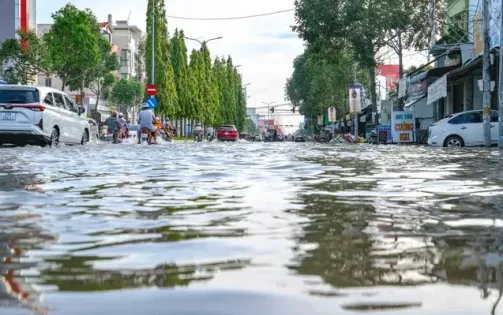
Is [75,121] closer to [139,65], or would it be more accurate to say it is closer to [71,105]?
[71,105]

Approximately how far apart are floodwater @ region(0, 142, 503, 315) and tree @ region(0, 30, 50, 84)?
154 feet

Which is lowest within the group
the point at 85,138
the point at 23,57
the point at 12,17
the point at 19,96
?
the point at 85,138

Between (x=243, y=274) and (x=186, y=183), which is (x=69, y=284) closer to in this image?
(x=243, y=274)

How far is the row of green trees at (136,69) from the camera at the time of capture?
51906mm

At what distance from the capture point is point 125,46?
115312 millimetres

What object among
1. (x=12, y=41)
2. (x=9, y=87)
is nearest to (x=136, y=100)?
(x=12, y=41)

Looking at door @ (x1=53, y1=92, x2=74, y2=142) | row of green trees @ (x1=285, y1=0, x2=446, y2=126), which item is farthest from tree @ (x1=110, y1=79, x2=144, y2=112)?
door @ (x1=53, y1=92, x2=74, y2=142)

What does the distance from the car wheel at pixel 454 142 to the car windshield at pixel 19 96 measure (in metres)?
13.7

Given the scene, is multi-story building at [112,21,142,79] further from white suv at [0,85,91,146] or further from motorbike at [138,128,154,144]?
white suv at [0,85,91,146]

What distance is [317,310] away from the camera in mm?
2227

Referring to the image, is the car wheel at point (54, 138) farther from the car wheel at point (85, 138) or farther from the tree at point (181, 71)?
the tree at point (181, 71)

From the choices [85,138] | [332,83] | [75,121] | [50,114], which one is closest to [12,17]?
[332,83]

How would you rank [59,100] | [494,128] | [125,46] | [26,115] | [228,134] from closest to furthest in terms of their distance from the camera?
[26,115] < [59,100] < [494,128] < [228,134] < [125,46]

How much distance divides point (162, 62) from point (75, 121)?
4665cm
